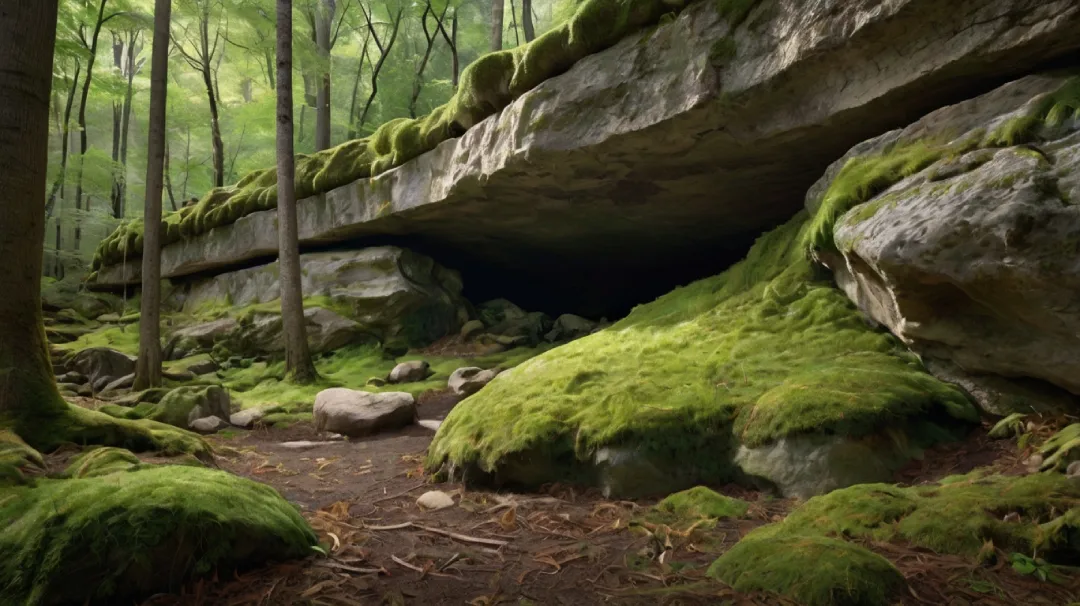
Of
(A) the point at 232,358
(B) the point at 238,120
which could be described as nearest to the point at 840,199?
(A) the point at 232,358

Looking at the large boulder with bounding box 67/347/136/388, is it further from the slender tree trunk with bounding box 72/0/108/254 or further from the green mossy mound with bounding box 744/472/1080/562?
the green mossy mound with bounding box 744/472/1080/562

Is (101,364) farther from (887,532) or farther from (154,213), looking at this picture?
(887,532)

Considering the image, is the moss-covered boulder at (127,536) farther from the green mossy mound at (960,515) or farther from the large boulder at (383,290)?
the large boulder at (383,290)

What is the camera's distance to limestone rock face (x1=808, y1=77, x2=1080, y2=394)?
3539mm

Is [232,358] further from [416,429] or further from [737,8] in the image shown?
[737,8]

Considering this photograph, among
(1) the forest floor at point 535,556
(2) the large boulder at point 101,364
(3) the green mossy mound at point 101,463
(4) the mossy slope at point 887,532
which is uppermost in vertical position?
(2) the large boulder at point 101,364

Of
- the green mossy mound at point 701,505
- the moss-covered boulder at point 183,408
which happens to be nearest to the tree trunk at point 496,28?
the moss-covered boulder at point 183,408

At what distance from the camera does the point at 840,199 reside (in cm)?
527

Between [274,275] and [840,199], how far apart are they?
1361 cm

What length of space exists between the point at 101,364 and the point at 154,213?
3.90 metres

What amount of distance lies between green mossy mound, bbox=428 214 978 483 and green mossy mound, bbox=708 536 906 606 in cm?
145

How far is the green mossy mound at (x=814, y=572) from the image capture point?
234cm

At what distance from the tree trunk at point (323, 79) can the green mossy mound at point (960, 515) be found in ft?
62.2

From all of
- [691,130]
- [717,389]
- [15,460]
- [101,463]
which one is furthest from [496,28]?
[15,460]
